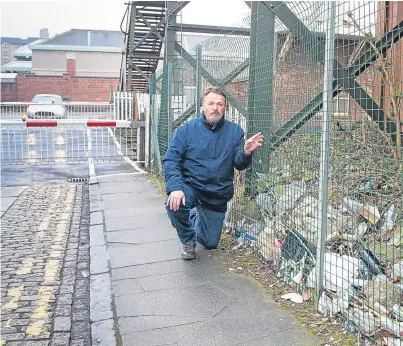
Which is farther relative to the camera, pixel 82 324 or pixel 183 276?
pixel 183 276

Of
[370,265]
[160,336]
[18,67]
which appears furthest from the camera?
[18,67]

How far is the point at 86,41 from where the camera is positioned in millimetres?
54062

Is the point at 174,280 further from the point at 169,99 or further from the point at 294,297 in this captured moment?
the point at 169,99

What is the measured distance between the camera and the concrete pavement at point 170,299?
3090 millimetres

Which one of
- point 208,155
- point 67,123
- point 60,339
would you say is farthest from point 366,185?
point 67,123

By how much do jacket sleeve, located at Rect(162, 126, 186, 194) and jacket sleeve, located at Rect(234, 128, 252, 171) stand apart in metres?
0.52

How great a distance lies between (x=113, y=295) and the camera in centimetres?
384

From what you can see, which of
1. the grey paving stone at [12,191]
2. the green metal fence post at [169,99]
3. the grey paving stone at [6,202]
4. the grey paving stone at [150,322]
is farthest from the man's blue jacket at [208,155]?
the grey paving stone at [12,191]

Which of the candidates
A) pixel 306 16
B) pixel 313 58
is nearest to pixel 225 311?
pixel 313 58

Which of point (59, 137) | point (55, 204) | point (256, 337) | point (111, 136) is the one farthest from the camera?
point (59, 137)

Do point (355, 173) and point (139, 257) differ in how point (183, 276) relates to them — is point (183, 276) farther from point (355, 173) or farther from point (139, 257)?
point (355, 173)

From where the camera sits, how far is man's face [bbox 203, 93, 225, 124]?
14.5 ft

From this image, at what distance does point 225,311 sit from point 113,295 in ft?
3.21

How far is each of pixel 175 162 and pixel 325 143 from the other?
168cm
